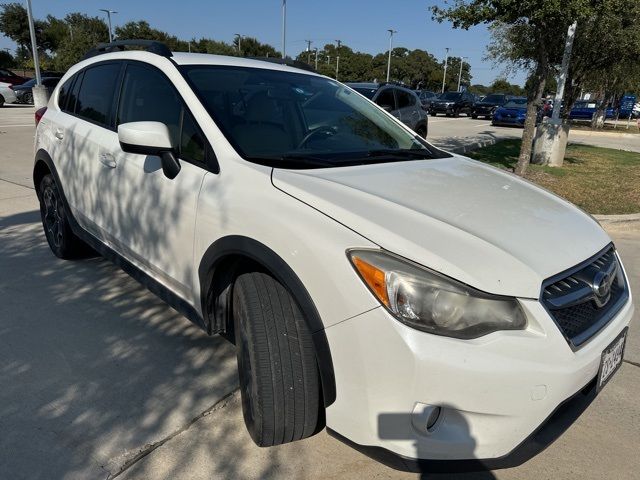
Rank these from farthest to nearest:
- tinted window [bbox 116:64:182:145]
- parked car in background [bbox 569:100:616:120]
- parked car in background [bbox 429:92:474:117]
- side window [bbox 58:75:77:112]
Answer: parked car in background [bbox 569:100:616:120]
parked car in background [bbox 429:92:474:117]
side window [bbox 58:75:77:112]
tinted window [bbox 116:64:182:145]

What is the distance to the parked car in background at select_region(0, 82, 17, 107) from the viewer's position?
23734mm

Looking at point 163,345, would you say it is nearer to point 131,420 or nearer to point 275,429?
point 131,420

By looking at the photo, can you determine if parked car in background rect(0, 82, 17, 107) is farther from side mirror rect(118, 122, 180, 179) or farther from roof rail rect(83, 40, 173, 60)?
side mirror rect(118, 122, 180, 179)

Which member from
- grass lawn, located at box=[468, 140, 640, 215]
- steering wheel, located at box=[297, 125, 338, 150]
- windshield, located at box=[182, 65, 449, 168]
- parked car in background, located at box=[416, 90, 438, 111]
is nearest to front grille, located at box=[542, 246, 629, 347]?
windshield, located at box=[182, 65, 449, 168]

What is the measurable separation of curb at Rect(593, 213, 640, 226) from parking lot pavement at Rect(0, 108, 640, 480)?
330 cm

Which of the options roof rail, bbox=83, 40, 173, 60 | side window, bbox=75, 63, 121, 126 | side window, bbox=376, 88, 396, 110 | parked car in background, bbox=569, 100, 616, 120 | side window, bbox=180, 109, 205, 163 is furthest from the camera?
parked car in background, bbox=569, 100, 616, 120

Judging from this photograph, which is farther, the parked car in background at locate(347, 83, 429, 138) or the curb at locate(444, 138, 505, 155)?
the curb at locate(444, 138, 505, 155)

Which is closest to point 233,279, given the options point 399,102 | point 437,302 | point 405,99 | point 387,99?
point 437,302

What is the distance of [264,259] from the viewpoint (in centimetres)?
206

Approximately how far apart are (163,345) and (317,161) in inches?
60.5

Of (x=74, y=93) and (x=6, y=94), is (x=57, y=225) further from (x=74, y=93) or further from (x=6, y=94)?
(x=6, y=94)

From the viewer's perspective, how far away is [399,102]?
12562 millimetres

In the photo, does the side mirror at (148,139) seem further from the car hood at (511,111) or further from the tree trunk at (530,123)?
the car hood at (511,111)

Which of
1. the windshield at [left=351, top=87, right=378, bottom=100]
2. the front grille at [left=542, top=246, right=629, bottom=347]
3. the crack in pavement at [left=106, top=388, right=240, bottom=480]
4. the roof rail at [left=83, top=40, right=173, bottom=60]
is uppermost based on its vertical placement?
the roof rail at [left=83, top=40, right=173, bottom=60]
